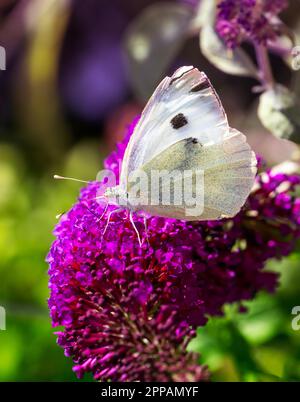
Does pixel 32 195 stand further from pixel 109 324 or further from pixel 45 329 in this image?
pixel 109 324

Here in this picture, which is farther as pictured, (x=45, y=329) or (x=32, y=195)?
(x=32, y=195)

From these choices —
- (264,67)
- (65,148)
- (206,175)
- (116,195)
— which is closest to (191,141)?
(206,175)

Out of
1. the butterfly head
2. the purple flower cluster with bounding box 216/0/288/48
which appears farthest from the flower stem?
the butterfly head

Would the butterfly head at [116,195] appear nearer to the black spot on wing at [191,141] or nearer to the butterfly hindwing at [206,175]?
the butterfly hindwing at [206,175]

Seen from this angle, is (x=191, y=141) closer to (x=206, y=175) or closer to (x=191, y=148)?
(x=191, y=148)

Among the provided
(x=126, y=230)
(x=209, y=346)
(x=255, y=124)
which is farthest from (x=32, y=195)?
(x=126, y=230)

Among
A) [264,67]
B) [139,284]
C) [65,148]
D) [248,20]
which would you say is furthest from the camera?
[65,148]
